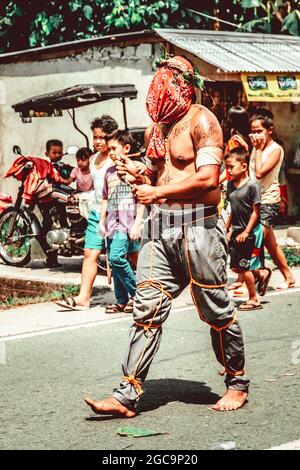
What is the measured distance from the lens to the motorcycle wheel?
12953mm

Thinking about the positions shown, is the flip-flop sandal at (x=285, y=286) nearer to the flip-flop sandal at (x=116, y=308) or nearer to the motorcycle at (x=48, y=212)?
the flip-flop sandal at (x=116, y=308)

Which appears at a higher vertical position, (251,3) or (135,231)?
(251,3)

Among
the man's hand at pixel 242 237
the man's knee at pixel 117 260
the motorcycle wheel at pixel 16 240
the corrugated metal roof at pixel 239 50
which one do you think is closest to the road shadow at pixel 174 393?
the man's knee at pixel 117 260

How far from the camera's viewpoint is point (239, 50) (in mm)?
15727

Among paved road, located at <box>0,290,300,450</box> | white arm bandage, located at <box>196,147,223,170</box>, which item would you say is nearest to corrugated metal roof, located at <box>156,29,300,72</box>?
paved road, located at <box>0,290,300,450</box>

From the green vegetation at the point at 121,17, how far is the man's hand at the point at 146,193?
1474 centimetres

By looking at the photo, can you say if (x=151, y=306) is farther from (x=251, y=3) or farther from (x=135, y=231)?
(x=251, y=3)

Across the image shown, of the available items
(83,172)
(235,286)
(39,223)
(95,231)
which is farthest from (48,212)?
(235,286)

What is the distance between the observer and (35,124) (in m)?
17.7

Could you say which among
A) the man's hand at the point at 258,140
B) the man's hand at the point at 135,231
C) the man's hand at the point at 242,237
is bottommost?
the man's hand at the point at 242,237

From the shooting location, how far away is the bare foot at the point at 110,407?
5609mm

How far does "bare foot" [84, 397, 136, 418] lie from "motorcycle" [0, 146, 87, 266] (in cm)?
666

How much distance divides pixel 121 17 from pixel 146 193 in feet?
50.7

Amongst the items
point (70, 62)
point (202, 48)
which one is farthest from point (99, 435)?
point (70, 62)
